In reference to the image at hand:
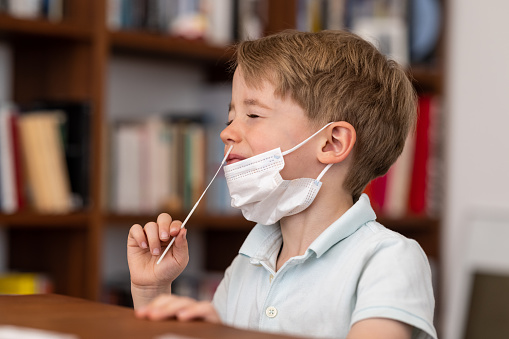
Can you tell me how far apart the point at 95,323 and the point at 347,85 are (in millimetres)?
559

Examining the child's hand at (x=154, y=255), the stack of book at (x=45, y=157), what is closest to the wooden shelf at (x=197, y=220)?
the stack of book at (x=45, y=157)

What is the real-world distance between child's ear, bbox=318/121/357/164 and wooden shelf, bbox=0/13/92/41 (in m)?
1.07

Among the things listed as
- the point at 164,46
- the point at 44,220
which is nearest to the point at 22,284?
the point at 44,220

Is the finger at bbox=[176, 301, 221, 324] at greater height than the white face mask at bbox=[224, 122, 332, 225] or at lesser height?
lesser

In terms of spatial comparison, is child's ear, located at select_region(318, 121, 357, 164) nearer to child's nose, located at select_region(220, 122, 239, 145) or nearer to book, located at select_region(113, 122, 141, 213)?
child's nose, located at select_region(220, 122, 239, 145)

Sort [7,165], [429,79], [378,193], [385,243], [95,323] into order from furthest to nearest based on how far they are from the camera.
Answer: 1. [429,79]
2. [378,193]
3. [7,165]
4. [385,243]
5. [95,323]

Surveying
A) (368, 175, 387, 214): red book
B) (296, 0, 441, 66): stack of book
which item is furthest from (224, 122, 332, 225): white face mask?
(368, 175, 387, 214): red book

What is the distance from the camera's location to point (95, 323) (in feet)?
2.40

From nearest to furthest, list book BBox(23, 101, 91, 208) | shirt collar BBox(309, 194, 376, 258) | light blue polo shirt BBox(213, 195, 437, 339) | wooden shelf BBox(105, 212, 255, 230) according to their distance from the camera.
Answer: light blue polo shirt BBox(213, 195, 437, 339), shirt collar BBox(309, 194, 376, 258), book BBox(23, 101, 91, 208), wooden shelf BBox(105, 212, 255, 230)

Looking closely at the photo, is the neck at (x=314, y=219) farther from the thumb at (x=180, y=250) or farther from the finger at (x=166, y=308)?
the finger at (x=166, y=308)

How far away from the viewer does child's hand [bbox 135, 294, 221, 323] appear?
0.76 metres

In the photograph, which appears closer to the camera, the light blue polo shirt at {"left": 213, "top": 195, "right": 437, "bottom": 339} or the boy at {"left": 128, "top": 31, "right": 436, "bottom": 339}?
the light blue polo shirt at {"left": 213, "top": 195, "right": 437, "bottom": 339}

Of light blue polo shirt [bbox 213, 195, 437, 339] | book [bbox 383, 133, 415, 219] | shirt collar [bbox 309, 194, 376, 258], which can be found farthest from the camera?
book [bbox 383, 133, 415, 219]

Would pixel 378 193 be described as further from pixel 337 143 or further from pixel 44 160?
pixel 337 143
